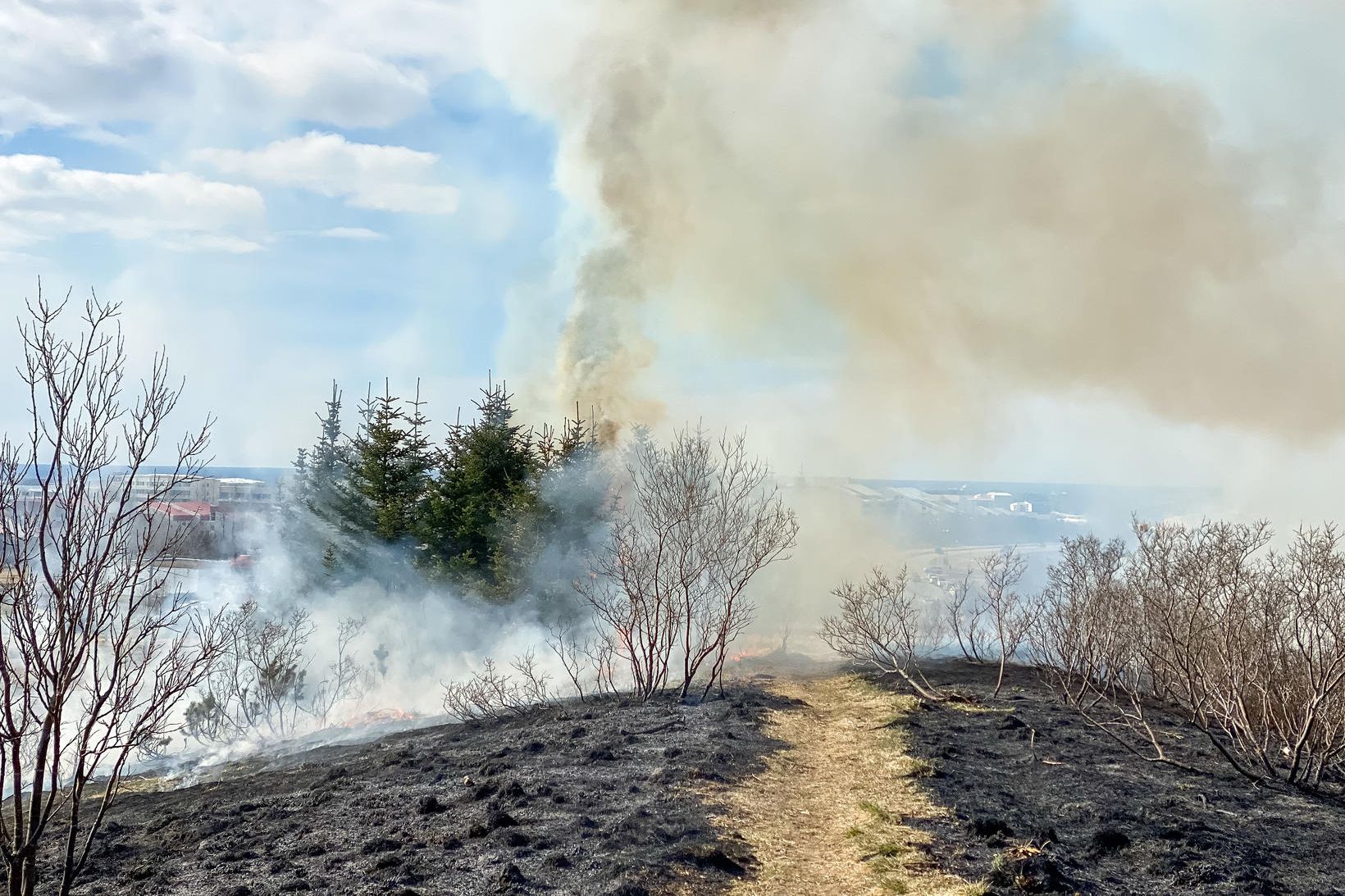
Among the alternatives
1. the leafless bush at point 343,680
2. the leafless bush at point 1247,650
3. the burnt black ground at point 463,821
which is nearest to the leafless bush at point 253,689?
the leafless bush at point 343,680

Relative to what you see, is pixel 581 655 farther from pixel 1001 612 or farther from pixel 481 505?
pixel 1001 612

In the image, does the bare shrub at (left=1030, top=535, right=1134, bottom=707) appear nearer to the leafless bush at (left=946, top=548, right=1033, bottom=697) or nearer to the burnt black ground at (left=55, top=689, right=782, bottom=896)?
the leafless bush at (left=946, top=548, right=1033, bottom=697)

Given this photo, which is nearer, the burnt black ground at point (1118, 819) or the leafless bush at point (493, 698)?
the burnt black ground at point (1118, 819)

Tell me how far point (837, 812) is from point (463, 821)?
3870mm

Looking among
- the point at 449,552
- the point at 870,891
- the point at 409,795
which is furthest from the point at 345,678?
the point at 870,891

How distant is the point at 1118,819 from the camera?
870 cm

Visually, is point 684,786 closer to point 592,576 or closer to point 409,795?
point 409,795

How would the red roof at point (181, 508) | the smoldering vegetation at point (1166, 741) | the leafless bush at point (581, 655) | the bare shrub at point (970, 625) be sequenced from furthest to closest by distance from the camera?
the bare shrub at point (970, 625), the leafless bush at point (581, 655), the smoldering vegetation at point (1166, 741), the red roof at point (181, 508)

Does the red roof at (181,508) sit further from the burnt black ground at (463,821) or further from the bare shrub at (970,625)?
the bare shrub at (970,625)

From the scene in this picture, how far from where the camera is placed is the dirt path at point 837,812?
7602 mm

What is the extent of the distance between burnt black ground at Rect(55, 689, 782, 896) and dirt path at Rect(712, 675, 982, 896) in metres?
0.35

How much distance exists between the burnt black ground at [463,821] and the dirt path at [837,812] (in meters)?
0.35

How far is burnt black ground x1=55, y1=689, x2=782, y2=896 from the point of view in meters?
7.39

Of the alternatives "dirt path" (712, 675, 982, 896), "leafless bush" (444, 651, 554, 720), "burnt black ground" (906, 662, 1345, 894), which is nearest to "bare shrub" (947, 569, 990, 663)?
"dirt path" (712, 675, 982, 896)
